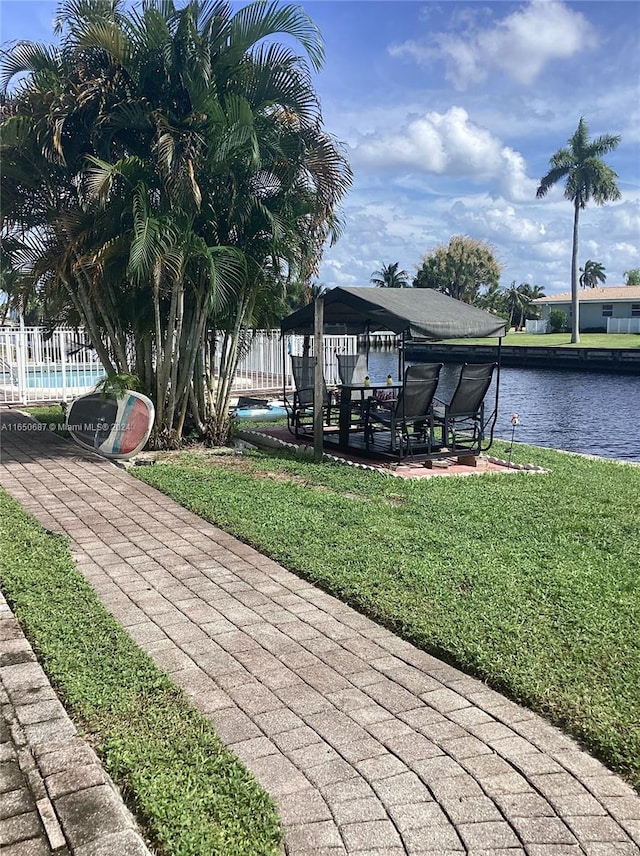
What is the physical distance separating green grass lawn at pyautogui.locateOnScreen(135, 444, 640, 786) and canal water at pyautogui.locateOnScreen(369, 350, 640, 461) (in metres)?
5.85

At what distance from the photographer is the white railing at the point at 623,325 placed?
188ft

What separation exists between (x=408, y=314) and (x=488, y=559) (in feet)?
13.8

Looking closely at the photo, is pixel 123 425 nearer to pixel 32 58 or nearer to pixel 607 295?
pixel 32 58

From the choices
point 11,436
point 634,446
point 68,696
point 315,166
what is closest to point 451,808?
point 68,696

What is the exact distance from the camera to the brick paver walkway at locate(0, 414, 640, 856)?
2.46 m

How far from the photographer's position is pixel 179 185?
8.55 meters

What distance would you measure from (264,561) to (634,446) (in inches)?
456

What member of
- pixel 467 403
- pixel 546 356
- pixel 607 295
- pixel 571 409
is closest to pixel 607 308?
pixel 607 295

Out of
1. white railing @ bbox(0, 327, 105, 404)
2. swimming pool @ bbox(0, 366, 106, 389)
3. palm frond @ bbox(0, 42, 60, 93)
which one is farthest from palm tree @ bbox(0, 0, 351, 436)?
swimming pool @ bbox(0, 366, 106, 389)

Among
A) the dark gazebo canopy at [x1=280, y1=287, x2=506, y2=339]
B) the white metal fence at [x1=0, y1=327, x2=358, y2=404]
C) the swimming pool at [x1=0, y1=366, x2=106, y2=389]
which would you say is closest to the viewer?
the dark gazebo canopy at [x1=280, y1=287, x2=506, y2=339]

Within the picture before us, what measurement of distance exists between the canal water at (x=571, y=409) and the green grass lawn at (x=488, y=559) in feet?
19.2

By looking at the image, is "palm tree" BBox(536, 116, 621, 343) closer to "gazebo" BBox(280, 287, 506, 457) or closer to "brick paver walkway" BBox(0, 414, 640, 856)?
"gazebo" BBox(280, 287, 506, 457)

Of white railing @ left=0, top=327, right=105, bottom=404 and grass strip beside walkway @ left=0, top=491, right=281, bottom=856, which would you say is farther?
white railing @ left=0, top=327, right=105, bottom=404

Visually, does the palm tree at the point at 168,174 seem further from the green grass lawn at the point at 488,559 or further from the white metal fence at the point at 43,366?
the white metal fence at the point at 43,366
